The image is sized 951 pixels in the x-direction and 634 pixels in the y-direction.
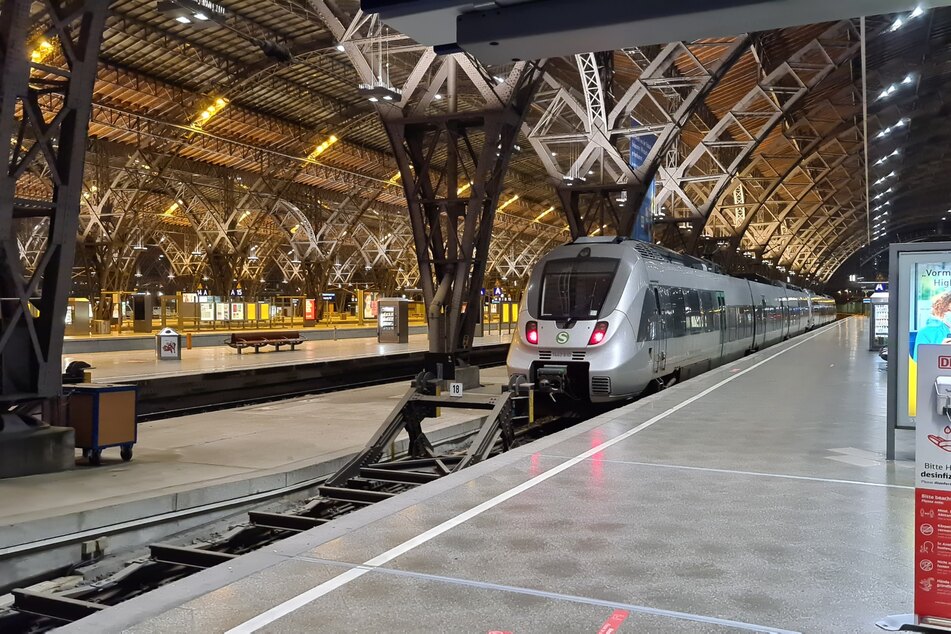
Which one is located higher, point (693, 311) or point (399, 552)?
point (693, 311)

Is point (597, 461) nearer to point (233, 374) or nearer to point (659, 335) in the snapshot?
point (659, 335)

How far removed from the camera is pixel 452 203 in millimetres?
16359

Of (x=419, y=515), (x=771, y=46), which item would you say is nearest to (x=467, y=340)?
(x=419, y=515)

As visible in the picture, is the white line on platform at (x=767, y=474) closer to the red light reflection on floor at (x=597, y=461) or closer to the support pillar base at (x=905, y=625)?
the red light reflection on floor at (x=597, y=461)

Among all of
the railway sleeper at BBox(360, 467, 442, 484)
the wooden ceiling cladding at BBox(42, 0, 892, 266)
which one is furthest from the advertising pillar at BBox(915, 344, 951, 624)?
the wooden ceiling cladding at BBox(42, 0, 892, 266)

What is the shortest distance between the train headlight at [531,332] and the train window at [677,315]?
2.92 m

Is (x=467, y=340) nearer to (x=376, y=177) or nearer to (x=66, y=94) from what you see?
(x=66, y=94)

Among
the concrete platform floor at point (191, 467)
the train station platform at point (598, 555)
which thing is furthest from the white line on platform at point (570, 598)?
the concrete platform floor at point (191, 467)

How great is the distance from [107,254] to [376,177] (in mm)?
15604

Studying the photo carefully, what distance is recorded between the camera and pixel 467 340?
677 inches

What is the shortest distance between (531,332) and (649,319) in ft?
6.75

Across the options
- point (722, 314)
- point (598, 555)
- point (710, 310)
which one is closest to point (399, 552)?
point (598, 555)

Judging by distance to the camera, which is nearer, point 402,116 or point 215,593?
point 215,593

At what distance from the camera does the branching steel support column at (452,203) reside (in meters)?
16.2
